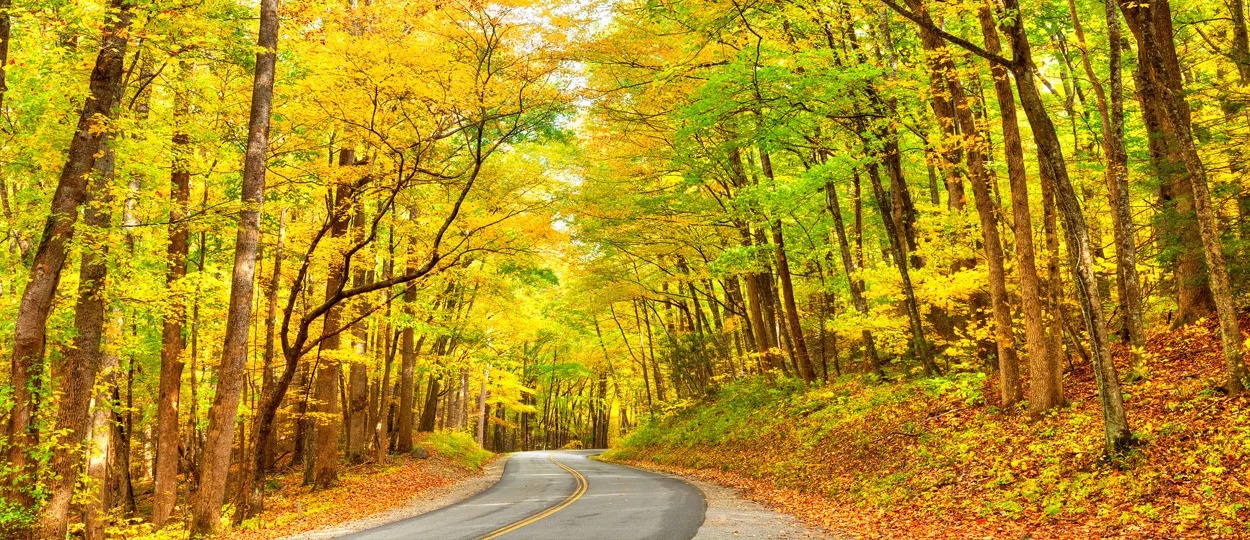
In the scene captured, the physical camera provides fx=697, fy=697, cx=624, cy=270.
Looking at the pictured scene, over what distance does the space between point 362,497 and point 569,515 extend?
6.77 metres

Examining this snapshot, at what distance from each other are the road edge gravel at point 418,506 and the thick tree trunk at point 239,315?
1477 mm

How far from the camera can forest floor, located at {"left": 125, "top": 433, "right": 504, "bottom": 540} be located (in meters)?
12.4

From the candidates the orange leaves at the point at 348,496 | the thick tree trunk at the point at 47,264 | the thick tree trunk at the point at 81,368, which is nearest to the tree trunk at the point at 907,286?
the orange leaves at the point at 348,496

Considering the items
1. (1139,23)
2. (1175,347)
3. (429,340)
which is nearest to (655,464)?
(429,340)

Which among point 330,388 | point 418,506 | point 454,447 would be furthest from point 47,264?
point 454,447

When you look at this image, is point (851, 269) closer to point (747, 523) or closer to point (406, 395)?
point (747, 523)

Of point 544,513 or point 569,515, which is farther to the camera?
point 544,513

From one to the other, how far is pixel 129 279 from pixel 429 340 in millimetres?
20018

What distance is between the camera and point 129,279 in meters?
12.8

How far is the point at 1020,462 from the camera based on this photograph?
33.7 feet

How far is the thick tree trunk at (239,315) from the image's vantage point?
1139 cm

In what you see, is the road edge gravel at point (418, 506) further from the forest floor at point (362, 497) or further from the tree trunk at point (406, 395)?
the tree trunk at point (406, 395)

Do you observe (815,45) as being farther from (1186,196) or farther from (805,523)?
(805,523)

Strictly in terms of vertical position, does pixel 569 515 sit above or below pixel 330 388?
below
